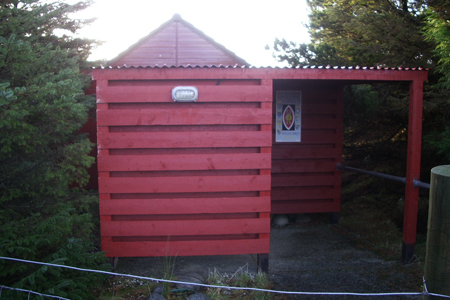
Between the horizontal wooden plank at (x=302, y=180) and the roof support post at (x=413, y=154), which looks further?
the horizontal wooden plank at (x=302, y=180)

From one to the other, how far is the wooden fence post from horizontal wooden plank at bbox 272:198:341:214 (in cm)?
531

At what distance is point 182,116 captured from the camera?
4625mm

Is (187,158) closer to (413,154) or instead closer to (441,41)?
(413,154)

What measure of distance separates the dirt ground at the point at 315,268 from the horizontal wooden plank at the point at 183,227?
39 cm

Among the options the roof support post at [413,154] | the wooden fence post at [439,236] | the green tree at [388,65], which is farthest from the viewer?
the green tree at [388,65]

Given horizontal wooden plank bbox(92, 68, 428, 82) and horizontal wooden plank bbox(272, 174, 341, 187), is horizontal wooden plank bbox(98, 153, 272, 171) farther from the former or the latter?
horizontal wooden plank bbox(272, 174, 341, 187)

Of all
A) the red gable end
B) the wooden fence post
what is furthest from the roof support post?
the red gable end

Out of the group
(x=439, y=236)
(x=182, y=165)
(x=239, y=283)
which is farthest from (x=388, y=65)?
(x=439, y=236)

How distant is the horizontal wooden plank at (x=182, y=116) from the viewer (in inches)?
180

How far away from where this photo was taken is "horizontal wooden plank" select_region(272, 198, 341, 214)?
7.25 metres

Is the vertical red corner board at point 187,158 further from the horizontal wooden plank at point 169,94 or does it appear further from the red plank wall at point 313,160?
the red plank wall at point 313,160

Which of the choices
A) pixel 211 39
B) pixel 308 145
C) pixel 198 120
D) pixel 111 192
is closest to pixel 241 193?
pixel 198 120

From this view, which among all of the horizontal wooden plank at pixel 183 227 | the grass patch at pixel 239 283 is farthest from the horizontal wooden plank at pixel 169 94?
the grass patch at pixel 239 283

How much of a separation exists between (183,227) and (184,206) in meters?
0.25
